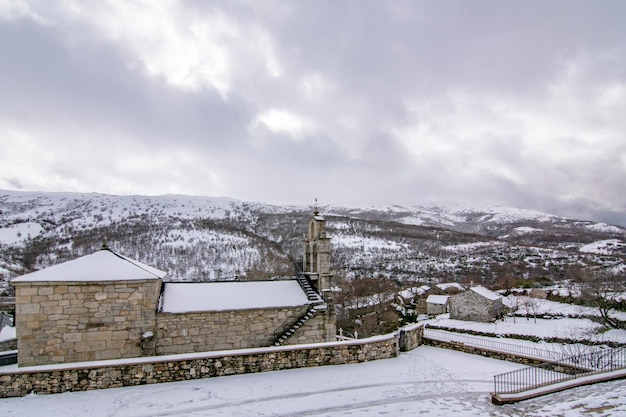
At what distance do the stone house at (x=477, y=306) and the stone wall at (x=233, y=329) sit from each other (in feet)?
127

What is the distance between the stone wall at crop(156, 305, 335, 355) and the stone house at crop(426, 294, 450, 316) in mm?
48815

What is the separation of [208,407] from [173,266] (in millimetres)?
94805

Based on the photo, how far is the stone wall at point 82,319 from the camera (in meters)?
13.4

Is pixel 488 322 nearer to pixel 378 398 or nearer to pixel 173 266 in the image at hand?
pixel 378 398

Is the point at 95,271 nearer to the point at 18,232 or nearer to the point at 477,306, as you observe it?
the point at 477,306

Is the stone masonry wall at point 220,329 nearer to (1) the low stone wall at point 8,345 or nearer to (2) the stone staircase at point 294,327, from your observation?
(2) the stone staircase at point 294,327

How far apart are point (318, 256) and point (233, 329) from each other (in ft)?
17.8

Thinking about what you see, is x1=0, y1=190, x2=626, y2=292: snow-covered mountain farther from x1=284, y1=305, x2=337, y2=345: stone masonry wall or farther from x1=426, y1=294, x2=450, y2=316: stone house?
x1=284, y1=305, x2=337, y2=345: stone masonry wall

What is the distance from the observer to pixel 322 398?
31.9ft

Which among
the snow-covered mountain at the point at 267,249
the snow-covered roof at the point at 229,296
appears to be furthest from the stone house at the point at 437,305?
the snow-covered roof at the point at 229,296

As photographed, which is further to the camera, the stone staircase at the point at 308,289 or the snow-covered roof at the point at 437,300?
the snow-covered roof at the point at 437,300

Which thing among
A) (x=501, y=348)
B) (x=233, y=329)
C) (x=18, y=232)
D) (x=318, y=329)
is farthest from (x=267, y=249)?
(x=18, y=232)

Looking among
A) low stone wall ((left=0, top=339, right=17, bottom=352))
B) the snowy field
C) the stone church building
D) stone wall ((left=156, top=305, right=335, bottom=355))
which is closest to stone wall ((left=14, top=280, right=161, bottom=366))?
the stone church building

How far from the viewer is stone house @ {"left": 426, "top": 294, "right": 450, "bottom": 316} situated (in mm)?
60562
